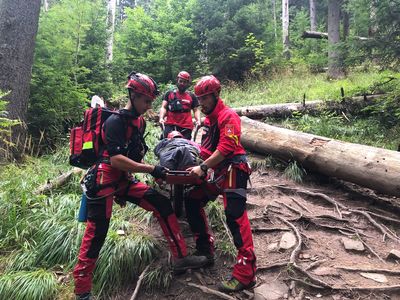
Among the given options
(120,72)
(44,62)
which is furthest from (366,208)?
(120,72)

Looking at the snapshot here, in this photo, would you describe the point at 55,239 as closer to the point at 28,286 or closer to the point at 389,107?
the point at 28,286

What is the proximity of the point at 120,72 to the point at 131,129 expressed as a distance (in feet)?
39.8

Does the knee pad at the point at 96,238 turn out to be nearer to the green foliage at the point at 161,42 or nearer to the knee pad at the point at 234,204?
the knee pad at the point at 234,204

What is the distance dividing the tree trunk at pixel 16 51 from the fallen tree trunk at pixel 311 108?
6.76m

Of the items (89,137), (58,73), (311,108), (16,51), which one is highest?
(16,51)

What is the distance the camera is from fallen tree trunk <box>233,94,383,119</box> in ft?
33.2

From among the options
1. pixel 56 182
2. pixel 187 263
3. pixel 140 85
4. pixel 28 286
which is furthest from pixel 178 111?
pixel 28 286

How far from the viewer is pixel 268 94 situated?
50.3ft

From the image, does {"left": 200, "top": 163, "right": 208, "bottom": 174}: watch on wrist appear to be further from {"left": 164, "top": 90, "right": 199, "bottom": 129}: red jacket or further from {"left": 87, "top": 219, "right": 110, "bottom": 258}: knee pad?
{"left": 164, "top": 90, "right": 199, "bottom": 129}: red jacket

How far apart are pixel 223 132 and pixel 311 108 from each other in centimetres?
792

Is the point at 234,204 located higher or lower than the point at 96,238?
higher

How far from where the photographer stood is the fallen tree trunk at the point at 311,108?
1012 cm

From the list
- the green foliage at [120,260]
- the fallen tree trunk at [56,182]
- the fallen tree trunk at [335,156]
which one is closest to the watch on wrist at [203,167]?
the green foliage at [120,260]

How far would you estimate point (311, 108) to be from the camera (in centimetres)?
1081
